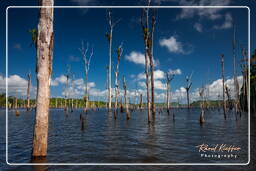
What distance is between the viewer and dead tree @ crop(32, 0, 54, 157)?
198 inches

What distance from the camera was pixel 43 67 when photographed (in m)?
5.05

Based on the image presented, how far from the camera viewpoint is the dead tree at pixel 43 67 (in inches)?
198

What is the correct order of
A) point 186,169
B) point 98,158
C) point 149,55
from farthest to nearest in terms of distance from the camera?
point 149,55
point 98,158
point 186,169

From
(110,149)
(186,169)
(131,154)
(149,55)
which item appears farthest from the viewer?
(149,55)

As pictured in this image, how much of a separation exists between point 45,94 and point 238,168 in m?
6.19

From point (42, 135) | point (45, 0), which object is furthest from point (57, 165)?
point (45, 0)

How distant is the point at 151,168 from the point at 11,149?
252 inches

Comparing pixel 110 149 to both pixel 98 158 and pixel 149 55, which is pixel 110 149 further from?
pixel 149 55

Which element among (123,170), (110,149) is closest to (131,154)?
(110,149)

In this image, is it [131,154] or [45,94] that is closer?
[45,94]

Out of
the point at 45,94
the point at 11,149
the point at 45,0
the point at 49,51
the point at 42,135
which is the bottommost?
the point at 11,149

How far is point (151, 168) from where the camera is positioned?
5145mm

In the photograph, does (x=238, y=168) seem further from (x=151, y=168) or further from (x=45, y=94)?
(x=45, y=94)

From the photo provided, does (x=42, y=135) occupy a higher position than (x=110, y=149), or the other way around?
(x=42, y=135)
